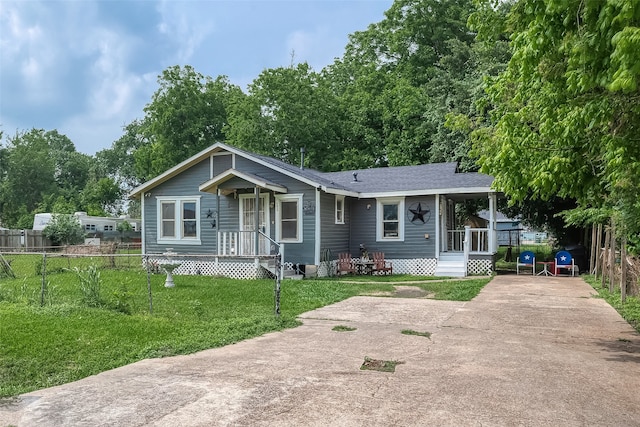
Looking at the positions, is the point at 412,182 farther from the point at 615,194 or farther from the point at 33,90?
the point at 33,90

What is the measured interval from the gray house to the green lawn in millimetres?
3493

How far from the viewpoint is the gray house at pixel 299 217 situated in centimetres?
1555

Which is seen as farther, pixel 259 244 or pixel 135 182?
pixel 135 182

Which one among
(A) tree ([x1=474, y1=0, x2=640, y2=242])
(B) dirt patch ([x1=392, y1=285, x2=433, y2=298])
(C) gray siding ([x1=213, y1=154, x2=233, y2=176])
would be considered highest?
(C) gray siding ([x1=213, y1=154, x2=233, y2=176])

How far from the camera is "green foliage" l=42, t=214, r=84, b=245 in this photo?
2712cm

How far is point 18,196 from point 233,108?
31.1 metres

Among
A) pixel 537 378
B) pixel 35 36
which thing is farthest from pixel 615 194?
pixel 35 36

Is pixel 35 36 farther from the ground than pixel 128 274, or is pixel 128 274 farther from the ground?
pixel 35 36

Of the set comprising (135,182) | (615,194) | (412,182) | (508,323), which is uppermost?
(135,182)

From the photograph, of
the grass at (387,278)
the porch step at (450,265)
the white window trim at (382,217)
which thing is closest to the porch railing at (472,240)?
the porch step at (450,265)

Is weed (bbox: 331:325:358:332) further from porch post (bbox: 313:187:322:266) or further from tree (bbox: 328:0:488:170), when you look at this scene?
tree (bbox: 328:0:488:170)

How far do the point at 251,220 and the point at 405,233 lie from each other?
538 cm

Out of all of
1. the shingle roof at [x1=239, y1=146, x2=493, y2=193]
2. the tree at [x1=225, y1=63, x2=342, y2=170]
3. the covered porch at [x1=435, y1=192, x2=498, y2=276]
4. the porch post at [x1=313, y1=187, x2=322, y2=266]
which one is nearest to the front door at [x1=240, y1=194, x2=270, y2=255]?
the shingle roof at [x1=239, y1=146, x2=493, y2=193]

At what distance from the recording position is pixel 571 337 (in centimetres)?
689
